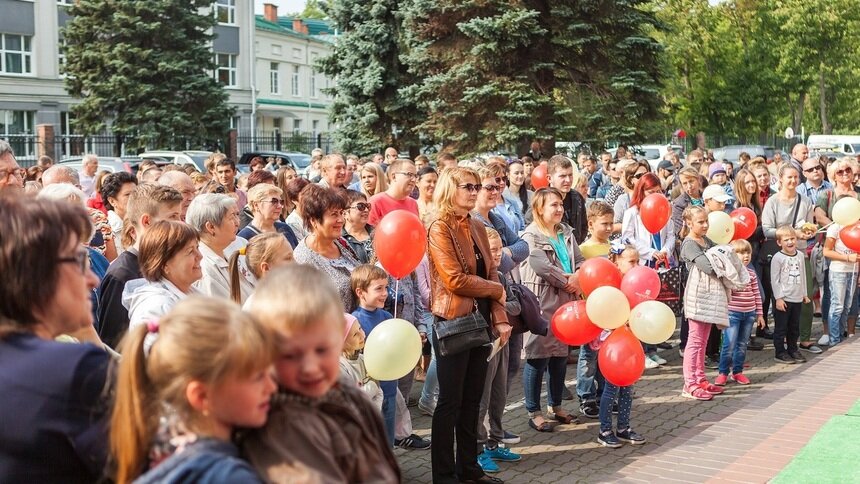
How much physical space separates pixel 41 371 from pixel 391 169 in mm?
6893

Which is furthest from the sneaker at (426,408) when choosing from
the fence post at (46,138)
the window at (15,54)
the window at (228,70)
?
the window at (228,70)

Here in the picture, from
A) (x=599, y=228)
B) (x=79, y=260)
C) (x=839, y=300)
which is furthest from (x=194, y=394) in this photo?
(x=839, y=300)

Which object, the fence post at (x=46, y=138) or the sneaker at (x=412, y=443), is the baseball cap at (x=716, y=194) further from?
the fence post at (x=46, y=138)

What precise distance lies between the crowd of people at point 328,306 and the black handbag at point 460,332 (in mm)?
34

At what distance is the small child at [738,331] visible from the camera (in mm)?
9203

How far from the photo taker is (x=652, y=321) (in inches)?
283

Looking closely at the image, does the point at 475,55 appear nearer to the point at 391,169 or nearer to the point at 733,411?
the point at 391,169

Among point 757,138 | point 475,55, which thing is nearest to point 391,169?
point 475,55

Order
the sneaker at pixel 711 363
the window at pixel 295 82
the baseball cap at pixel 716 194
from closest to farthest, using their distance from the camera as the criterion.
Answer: the baseball cap at pixel 716 194, the sneaker at pixel 711 363, the window at pixel 295 82

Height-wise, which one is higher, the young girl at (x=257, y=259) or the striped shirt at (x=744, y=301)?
the young girl at (x=257, y=259)

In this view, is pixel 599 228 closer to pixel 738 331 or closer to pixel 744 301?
pixel 744 301

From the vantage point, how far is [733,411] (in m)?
8.27

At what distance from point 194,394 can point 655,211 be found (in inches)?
295

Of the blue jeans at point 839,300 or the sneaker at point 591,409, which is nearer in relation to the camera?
the sneaker at point 591,409
